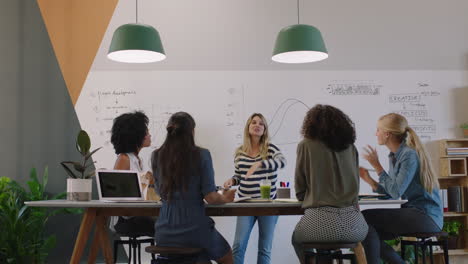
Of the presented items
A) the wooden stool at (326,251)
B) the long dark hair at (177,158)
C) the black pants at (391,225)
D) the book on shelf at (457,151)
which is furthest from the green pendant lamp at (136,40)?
the book on shelf at (457,151)

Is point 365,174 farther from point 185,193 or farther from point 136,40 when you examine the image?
point 136,40

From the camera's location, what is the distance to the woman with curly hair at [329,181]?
8.18 feet

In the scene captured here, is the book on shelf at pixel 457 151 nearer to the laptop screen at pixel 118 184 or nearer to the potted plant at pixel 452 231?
the potted plant at pixel 452 231

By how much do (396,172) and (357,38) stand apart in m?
2.39

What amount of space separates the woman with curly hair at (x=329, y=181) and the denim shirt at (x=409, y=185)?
0.43 metres

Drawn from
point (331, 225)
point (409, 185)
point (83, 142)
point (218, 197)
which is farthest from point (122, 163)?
point (409, 185)

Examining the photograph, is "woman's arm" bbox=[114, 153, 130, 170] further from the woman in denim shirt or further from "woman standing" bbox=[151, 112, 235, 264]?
the woman in denim shirt

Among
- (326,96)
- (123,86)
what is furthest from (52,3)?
(326,96)

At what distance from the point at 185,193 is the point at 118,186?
0.51 meters

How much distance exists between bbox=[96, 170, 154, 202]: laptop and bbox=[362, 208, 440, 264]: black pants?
1.43 meters

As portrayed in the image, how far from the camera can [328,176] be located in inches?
99.7

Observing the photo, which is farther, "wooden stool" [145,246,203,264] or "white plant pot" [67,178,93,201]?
"white plant pot" [67,178,93,201]

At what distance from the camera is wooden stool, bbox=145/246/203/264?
8.09 feet

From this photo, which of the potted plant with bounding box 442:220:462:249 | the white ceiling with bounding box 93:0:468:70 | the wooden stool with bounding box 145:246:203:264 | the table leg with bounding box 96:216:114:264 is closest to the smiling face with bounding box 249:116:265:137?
the white ceiling with bounding box 93:0:468:70
